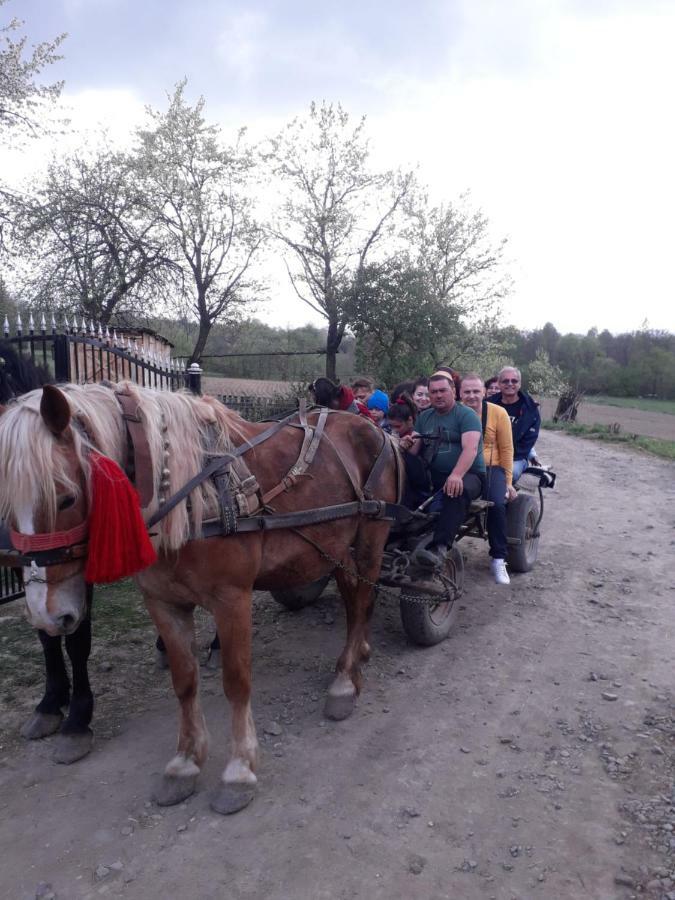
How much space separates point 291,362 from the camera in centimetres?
2500

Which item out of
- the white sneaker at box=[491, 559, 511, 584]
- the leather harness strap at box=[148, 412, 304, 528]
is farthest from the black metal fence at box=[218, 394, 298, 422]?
the leather harness strap at box=[148, 412, 304, 528]

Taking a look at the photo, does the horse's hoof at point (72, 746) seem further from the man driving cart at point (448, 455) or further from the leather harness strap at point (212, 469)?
the man driving cart at point (448, 455)

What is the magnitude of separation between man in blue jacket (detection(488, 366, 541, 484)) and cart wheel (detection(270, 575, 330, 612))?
7.45 feet

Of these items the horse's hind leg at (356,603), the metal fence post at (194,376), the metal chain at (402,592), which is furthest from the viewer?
the metal fence post at (194,376)

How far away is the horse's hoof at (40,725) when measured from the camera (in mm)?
3119

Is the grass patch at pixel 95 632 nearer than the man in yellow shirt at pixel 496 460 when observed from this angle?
Yes

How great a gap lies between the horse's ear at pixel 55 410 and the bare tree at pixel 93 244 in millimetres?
11900

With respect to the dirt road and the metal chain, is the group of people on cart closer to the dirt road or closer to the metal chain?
the metal chain

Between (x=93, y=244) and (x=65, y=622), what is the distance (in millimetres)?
13531

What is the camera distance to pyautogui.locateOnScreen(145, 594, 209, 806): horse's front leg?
267cm

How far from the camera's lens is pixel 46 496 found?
2.00 metres

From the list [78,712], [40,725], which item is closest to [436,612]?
[78,712]

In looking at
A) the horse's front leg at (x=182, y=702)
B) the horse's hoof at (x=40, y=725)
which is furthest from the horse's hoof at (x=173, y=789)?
the horse's hoof at (x=40, y=725)

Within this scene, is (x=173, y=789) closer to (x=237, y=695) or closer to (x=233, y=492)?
(x=237, y=695)
